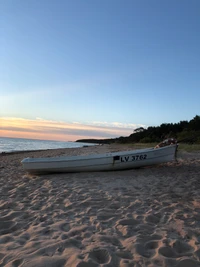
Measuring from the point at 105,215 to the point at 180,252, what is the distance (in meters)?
1.66

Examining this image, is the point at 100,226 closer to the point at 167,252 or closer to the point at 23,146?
the point at 167,252

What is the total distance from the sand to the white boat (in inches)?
120

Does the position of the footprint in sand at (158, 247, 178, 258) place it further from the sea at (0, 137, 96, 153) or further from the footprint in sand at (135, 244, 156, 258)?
the sea at (0, 137, 96, 153)

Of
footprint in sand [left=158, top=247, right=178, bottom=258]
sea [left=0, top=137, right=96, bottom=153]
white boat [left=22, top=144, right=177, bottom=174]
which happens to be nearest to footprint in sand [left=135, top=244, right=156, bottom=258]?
footprint in sand [left=158, top=247, right=178, bottom=258]

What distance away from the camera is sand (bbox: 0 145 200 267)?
9.47 ft

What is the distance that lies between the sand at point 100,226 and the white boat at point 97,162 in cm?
305

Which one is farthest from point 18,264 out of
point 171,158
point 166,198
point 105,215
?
point 171,158

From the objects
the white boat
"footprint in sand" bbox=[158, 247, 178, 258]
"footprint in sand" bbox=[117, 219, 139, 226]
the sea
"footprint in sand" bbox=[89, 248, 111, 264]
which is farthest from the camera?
the sea

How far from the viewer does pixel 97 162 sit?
33.1 feet

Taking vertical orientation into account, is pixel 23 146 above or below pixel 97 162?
below

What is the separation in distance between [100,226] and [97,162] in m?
6.19

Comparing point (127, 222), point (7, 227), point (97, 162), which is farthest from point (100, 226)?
point (97, 162)

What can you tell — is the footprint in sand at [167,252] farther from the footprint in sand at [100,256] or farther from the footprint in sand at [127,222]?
the footprint in sand at [127,222]

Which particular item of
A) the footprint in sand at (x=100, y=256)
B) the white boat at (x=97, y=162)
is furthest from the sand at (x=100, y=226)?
the white boat at (x=97, y=162)
